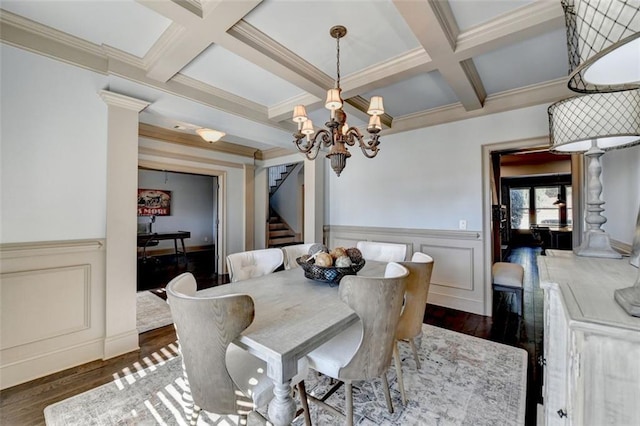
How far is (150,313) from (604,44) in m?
4.16

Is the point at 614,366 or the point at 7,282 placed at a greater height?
the point at 614,366

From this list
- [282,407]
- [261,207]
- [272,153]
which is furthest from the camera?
[261,207]

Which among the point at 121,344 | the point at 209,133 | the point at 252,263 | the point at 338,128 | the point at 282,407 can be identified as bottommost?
the point at 121,344

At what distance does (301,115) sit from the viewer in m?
2.09

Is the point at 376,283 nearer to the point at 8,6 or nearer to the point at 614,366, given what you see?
the point at 614,366

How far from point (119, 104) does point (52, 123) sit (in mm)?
485

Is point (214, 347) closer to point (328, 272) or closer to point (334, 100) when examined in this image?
point (328, 272)

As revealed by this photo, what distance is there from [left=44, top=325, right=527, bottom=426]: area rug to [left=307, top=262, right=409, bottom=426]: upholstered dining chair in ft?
1.39

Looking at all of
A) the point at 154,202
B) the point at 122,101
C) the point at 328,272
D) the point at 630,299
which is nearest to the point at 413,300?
the point at 328,272

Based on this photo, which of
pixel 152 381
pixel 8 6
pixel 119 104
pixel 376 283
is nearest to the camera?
pixel 376 283

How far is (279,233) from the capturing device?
7.07m

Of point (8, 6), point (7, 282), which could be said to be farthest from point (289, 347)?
point (8, 6)

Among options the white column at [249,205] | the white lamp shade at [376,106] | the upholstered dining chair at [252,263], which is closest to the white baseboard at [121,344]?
the upholstered dining chair at [252,263]

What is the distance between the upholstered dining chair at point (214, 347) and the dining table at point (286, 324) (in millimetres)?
97
